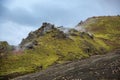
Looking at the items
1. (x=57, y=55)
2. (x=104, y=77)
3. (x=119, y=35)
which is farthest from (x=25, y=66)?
(x=119, y=35)

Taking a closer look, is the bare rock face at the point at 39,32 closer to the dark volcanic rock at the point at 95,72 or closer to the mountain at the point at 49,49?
the mountain at the point at 49,49

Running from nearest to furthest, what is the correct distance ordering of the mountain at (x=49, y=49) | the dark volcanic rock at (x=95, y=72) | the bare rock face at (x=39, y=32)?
the dark volcanic rock at (x=95, y=72) < the mountain at (x=49, y=49) < the bare rock face at (x=39, y=32)

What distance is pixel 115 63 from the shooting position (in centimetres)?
6612

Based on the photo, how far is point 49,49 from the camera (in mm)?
126750

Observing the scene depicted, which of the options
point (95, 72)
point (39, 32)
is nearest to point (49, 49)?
point (39, 32)

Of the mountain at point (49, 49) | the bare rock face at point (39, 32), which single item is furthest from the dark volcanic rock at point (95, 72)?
the bare rock face at point (39, 32)

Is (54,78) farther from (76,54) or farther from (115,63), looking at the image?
(76,54)

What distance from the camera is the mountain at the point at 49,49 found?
112m

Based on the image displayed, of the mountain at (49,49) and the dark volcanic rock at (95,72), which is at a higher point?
the mountain at (49,49)

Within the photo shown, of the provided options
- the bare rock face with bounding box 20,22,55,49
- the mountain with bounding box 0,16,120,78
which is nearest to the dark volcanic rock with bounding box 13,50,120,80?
the mountain with bounding box 0,16,120,78

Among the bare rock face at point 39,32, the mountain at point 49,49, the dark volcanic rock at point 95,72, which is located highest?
the bare rock face at point 39,32

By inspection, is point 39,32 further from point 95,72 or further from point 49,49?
point 95,72

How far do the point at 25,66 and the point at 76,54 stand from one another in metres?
23.3

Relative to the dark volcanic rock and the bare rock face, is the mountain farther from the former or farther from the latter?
the dark volcanic rock
